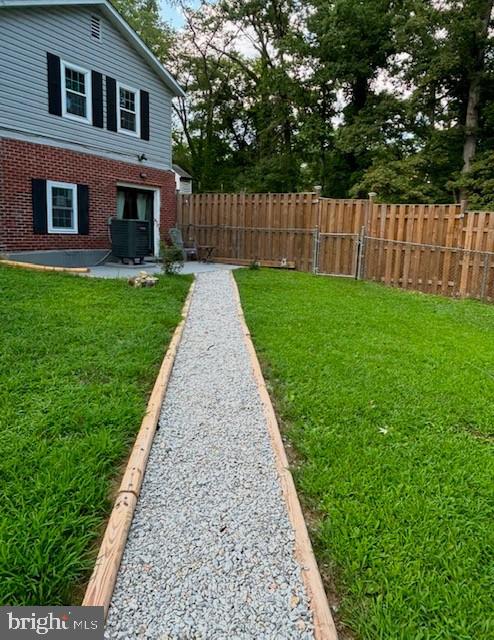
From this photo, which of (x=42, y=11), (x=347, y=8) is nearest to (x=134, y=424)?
(x=42, y=11)

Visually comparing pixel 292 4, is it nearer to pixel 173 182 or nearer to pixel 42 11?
pixel 173 182

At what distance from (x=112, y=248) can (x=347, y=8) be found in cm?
1331

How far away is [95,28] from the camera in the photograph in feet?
35.1

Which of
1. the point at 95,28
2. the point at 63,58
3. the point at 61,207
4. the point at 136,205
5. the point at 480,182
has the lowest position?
the point at 61,207

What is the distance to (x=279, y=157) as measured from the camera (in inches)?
857

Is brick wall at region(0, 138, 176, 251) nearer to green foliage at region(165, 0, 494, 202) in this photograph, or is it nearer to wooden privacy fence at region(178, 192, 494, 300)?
wooden privacy fence at region(178, 192, 494, 300)

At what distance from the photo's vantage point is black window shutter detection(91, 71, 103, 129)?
10664 mm

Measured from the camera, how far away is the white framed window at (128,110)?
38.0 ft

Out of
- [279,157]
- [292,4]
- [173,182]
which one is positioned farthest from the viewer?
[279,157]

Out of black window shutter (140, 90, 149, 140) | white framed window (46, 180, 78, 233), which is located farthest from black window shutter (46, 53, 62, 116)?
black window shutter (140, 90, 149, 140)

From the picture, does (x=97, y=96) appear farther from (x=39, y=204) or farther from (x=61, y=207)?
(x=39, y=204)

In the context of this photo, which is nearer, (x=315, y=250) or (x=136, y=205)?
(x=315, y=250)
